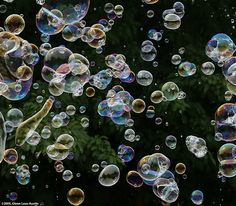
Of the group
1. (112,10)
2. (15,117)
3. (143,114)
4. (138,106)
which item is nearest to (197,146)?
(138,106)

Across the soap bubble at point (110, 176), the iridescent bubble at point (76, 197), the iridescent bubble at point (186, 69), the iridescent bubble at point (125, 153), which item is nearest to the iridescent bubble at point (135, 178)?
the iridescent bubble at point (125, 153)

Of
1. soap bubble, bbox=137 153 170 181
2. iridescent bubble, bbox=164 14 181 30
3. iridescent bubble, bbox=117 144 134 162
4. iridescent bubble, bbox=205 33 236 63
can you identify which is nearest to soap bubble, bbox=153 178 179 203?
soap bubble, bbox=137 153 170 181

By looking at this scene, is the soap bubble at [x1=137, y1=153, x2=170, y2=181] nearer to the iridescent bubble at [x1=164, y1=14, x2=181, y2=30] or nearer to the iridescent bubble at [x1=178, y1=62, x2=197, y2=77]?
the iridescent bubble at [x1=178, y1=62, x2=197, y2=77]

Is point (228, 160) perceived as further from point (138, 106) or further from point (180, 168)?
point (138, 106)

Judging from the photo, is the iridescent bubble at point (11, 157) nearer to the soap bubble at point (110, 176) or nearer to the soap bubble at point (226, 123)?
the soap bubble at point (110, 176)

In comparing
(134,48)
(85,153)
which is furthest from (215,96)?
(85,153)

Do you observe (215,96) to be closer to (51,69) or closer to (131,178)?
(131,178)
